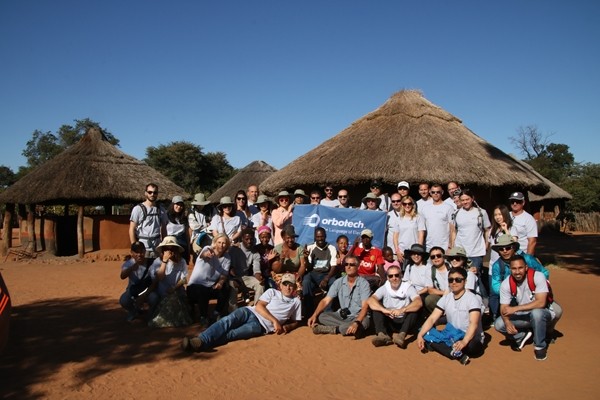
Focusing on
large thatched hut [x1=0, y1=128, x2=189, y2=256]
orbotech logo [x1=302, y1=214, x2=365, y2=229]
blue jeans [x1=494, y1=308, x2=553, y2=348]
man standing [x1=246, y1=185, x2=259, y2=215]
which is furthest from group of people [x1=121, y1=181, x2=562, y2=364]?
large thatched hut [x1=0, y1=128, x2=189, y2=256]

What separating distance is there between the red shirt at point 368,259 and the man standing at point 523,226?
181 centimetres

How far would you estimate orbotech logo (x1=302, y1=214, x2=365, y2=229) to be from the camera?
297 inches

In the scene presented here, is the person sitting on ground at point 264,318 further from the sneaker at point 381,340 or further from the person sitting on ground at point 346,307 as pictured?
the sneaker at point 381,340

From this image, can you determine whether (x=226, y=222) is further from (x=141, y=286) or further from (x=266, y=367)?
(x=266, y=367)

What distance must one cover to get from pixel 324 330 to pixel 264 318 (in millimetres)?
734

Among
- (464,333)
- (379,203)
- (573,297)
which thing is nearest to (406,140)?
(379,203)

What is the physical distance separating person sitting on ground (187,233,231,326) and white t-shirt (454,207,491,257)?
3094mm

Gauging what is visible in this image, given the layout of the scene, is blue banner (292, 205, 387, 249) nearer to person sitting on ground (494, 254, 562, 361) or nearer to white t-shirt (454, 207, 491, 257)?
white t-shirt (454, 207, 491, 257)

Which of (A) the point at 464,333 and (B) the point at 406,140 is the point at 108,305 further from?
(B) the point at 406,140

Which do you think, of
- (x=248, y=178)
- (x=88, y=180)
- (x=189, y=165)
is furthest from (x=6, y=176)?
(x=88, y=180)

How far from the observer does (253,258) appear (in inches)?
257

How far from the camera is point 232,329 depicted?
5.21 m

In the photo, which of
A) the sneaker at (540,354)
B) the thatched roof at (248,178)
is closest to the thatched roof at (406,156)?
the sneaker at (540,354)

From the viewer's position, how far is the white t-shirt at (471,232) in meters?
6.05
